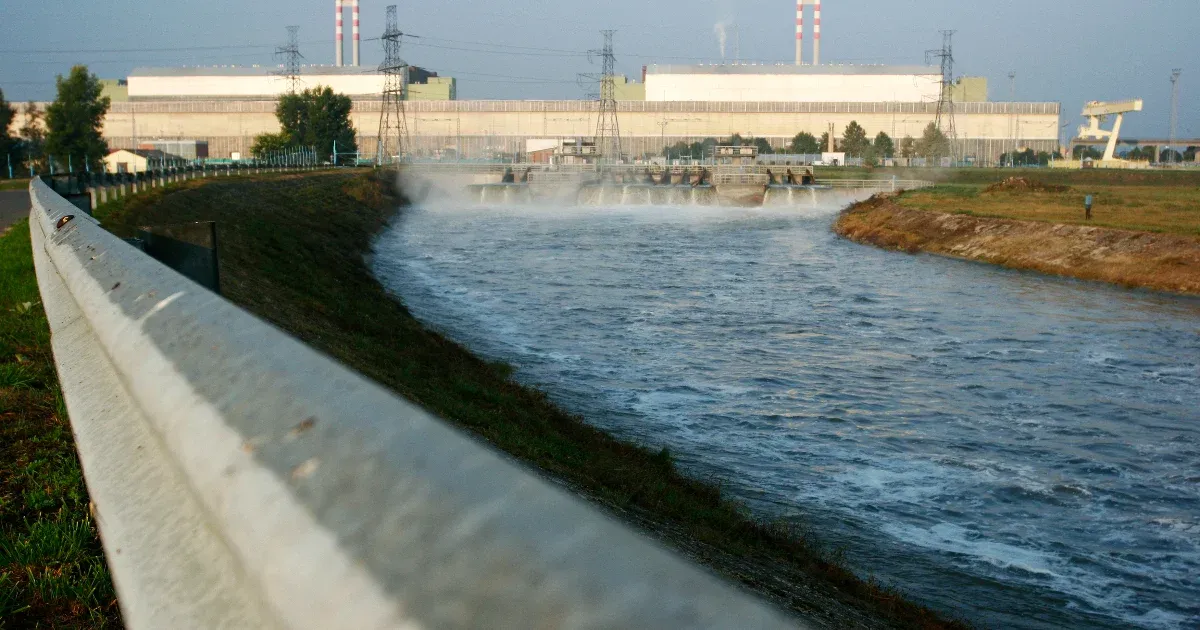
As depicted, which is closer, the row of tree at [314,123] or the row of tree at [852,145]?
the row of tree at [314,123]

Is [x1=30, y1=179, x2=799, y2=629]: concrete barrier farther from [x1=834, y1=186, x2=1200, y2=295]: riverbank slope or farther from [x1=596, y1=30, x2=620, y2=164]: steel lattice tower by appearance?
[x1=596, y1=30, x2=620, y2=164]: steel lattice tower

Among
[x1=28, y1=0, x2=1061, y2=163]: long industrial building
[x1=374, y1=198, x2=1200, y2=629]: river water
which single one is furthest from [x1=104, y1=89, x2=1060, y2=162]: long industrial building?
[x1=374, y1=198, x2=1200, y2=629]: river water

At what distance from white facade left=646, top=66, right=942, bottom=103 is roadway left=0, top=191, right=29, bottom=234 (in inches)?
4070

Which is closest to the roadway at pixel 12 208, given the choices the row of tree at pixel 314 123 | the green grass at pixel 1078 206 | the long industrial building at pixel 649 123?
the green grass at pixel 1078 206

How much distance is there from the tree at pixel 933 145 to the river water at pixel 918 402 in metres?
80.6

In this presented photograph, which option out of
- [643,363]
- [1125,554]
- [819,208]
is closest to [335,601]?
[1125,554]

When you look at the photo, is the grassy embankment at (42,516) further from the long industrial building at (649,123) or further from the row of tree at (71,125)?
the long industrial building at (649,123)

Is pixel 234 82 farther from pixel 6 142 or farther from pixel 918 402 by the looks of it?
pixel 918 402

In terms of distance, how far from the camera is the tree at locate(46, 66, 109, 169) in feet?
212

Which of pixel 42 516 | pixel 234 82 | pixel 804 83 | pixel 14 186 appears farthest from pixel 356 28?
pixel 42 516

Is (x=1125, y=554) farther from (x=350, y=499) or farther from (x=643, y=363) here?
(x=350, y=499)

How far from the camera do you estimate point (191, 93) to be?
13888 cm

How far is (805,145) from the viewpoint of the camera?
125500mm

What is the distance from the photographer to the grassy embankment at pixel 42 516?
3.52 metres
